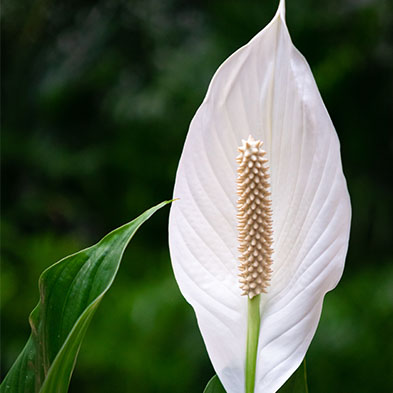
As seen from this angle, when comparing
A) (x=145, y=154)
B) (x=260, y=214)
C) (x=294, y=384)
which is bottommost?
(x=294, y=384)

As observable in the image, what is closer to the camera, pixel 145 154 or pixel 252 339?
pixel 252 339

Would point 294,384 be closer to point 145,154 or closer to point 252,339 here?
point 252,339

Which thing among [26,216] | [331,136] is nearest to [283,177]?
[331,136]

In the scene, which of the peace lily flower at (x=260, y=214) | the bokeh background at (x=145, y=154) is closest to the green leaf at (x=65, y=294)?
the peace lily flower at (x=260, y=214)

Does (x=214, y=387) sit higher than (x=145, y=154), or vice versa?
(x=145, y=154)

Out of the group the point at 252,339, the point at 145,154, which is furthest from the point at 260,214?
the point at 145,154

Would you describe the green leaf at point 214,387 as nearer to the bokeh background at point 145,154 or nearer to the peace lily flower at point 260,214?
the peace lily flower at point 260,214

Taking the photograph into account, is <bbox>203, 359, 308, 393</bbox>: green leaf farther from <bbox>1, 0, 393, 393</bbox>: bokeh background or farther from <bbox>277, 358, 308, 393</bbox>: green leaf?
<bbox>1, 0, 393, 393</bbox>: bokeh background

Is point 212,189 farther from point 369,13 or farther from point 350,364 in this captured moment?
point 369,13
